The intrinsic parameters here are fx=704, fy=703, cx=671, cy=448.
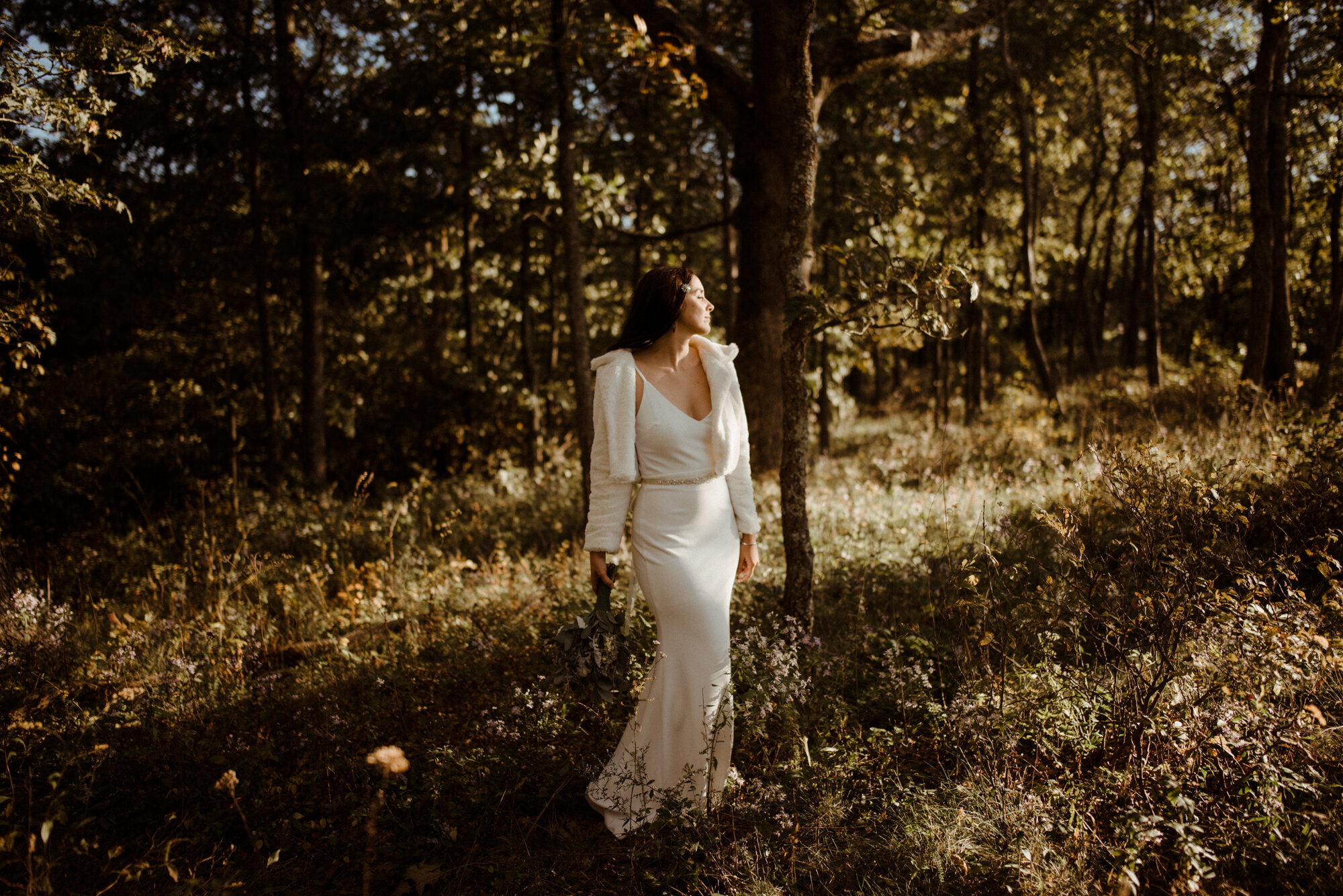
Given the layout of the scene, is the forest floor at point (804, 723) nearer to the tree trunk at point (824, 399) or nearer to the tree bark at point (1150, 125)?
the tree trunk at point (824, 399)

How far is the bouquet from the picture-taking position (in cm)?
320

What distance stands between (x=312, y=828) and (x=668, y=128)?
31.1 feet

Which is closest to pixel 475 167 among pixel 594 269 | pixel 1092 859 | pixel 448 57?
pixel 448 57

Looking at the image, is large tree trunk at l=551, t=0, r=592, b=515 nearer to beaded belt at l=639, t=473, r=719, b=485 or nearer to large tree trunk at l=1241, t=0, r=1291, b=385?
beaded belt at l=639, t=473, r=719, b=485

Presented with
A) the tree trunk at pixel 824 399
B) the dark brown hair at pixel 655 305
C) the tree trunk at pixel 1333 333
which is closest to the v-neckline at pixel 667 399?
the dark brown hair at pixel 655 305

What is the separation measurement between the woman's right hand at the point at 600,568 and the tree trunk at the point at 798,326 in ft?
4.45

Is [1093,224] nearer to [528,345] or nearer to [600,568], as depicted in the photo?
[528,345]

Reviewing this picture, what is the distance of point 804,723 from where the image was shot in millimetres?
3736

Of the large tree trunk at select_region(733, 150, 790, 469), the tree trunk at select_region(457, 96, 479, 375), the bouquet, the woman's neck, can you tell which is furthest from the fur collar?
the tree trunk at select_region(457, 96, 479, 375)

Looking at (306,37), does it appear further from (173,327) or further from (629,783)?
(629,783)

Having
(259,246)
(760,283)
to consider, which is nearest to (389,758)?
(760,283)

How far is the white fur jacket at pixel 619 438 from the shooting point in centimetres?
326

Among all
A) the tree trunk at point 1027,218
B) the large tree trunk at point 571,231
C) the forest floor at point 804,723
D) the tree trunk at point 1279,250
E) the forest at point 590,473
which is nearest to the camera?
the forest floor at point 804,723

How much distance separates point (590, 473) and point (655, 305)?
156 centimetres
